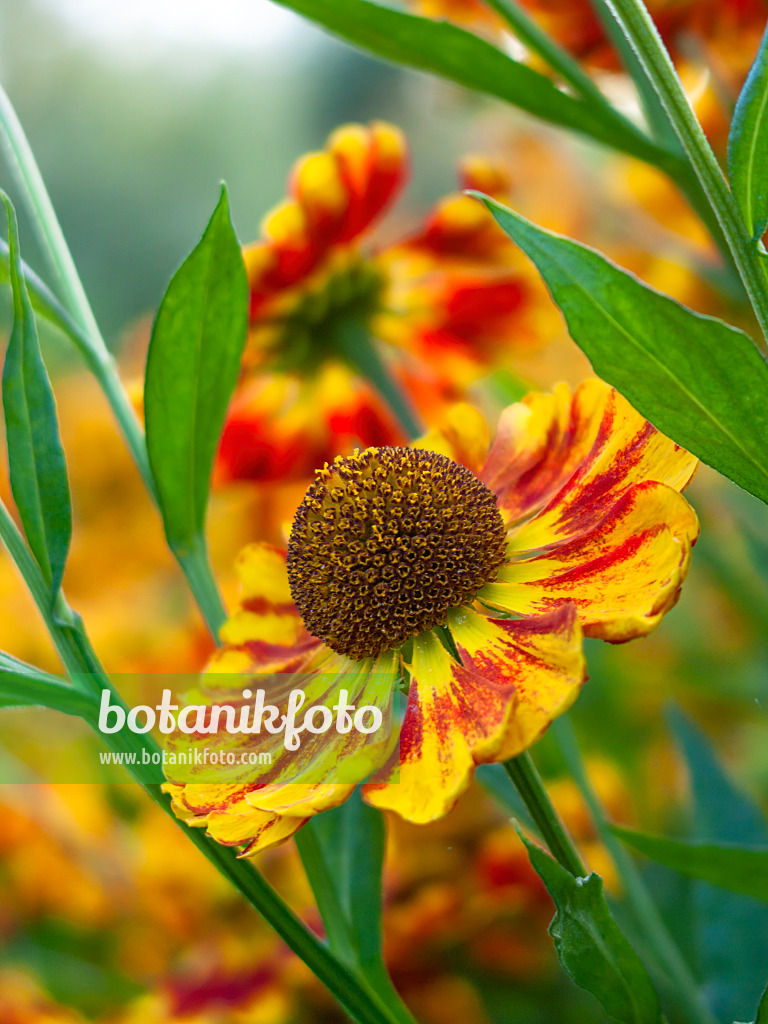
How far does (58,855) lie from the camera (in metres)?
0.75

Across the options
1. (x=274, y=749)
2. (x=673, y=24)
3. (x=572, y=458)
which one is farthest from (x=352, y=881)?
(x=673, y=24)

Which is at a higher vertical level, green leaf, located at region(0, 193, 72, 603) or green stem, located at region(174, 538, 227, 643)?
green leaf, located at region(0, 193, 72, 603)

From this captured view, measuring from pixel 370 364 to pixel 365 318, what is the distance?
0.07 m

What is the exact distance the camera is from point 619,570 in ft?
0.93

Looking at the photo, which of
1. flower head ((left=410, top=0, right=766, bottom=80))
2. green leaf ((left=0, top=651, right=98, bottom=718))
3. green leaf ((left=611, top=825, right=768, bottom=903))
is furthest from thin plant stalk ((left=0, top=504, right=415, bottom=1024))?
flower head ((left=410, top=0, right=766, bottom=80))

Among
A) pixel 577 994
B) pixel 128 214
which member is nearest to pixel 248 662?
pixel 577 994

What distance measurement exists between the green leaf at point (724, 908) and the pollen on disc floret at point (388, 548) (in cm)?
21

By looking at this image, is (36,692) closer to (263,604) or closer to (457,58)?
(263,604)

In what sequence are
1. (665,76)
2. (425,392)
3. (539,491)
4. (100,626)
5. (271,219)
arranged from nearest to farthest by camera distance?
(665,76) → (539,491) → (271,219) → (425,392) → (100,626)

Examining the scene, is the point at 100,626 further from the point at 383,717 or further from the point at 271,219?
the point at 383,717

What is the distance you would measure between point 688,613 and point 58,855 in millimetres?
697

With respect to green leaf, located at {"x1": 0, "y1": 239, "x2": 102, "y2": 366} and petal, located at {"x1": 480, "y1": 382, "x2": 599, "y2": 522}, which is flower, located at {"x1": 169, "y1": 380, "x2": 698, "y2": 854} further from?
green leaf, located at {"x1": 0, "y1": 239, "x2": 102, "y2": 366}

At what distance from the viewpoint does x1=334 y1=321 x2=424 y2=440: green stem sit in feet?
1.94

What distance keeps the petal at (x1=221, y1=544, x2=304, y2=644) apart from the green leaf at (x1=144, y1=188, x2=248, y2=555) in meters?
0.03
